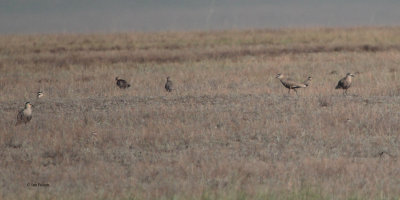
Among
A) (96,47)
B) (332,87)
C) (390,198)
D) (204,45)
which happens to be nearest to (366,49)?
(204,45)

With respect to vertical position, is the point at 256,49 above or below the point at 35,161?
above

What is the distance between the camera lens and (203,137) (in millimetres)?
11945

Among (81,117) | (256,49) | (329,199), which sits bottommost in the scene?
(329,199)

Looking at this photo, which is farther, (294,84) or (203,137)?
(294,84)

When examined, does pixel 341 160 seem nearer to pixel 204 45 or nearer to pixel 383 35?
pixel 204 45

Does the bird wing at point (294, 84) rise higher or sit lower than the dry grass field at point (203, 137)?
higher

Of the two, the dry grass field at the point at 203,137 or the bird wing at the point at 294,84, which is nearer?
the dry grass field at the point at 203,137

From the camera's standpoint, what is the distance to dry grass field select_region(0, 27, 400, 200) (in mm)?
8406

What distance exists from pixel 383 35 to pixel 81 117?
36962 millimetres

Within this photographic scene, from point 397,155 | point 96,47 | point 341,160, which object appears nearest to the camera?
point 341,160

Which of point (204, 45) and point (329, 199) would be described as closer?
point (329, 199)

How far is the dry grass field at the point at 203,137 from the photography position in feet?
27.6

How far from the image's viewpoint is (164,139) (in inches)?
462

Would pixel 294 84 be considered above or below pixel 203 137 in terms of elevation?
above
